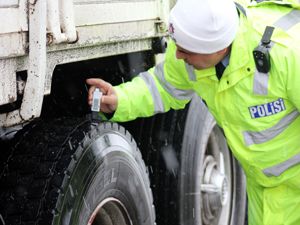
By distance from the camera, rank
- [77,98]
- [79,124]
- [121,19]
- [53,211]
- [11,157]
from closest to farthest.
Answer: [53,211] < [11,157] < [79,124] < [121,19] < [77,98]

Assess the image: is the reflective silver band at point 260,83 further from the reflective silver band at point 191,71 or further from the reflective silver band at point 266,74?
the reflective silver band at point 191,71

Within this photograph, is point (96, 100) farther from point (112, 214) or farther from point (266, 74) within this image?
point (266, 74)

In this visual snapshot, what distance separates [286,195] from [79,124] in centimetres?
100

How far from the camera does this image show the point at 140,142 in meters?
3.43

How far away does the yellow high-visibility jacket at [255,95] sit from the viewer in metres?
2.47

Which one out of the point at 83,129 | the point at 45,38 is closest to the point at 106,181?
the point at 83,129

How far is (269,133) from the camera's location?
2.62 metres

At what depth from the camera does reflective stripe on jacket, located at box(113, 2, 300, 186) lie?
8.06 ft

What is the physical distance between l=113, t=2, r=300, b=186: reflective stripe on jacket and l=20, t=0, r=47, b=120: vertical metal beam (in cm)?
84

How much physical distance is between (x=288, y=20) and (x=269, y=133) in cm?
47

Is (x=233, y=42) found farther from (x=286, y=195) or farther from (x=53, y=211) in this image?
(x=53, y=211)

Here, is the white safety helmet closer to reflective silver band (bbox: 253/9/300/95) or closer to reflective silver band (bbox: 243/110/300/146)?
reflective silver band (bbox: 253/9/300/95)

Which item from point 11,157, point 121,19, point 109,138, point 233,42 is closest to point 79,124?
point 109,138

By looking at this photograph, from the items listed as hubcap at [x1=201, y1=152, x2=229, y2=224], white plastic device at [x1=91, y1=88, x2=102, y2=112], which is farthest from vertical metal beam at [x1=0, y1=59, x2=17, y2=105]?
A: hubcap at [x1=201, y1=152, x2=229, y2=224]
